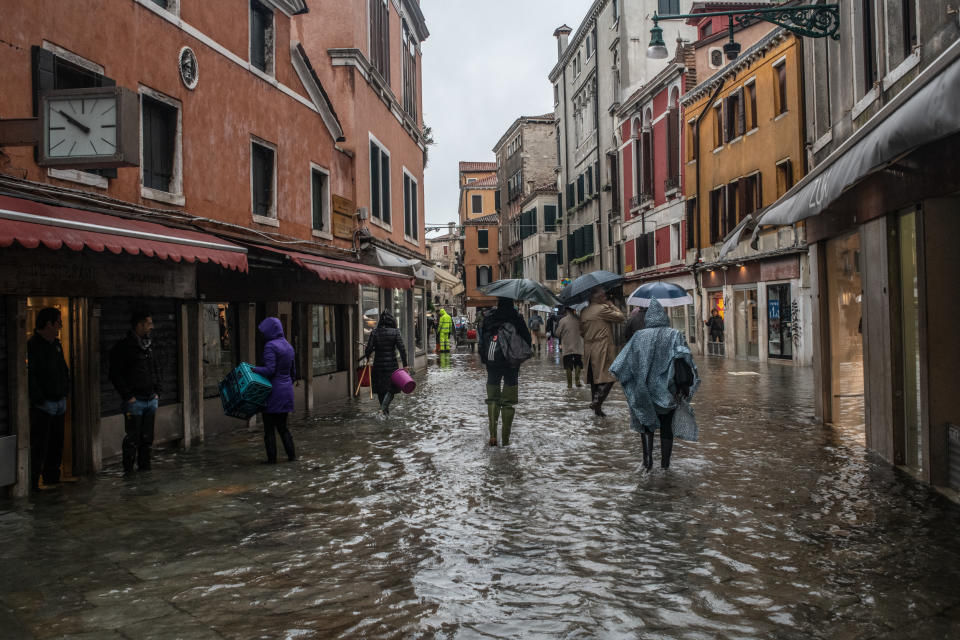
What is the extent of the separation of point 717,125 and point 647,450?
2423cm

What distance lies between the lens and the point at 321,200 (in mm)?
16766

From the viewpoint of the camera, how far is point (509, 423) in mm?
9836

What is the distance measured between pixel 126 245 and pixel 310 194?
8246 millimetres

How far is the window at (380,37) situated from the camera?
2025 centimetres

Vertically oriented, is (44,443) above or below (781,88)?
below

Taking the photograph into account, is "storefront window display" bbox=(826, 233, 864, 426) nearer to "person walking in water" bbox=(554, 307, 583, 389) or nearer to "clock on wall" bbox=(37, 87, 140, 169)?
"person walking in water" bbox=(554, 307, 583, 389)

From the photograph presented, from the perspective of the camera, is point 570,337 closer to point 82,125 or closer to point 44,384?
point 44,384

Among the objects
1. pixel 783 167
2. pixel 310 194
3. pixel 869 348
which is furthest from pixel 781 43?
pixel 869 348

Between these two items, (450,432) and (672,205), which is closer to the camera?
(450,432)

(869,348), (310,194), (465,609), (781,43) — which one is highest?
(781,43)

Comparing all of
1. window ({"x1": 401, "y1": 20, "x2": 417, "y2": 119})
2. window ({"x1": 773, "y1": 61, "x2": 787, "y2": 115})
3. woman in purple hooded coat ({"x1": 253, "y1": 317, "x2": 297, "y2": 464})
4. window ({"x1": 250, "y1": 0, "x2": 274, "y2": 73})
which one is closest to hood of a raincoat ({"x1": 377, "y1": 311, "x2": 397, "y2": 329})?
woman in purple hooded coat ({"x1": 253, "y1": 317, "x2": 297, "y2": 464})

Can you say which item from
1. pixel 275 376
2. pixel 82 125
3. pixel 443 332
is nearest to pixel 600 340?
pixel 275 376

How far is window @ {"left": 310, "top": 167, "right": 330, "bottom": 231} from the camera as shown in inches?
647

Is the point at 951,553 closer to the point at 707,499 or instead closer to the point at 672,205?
the point at 707,499
